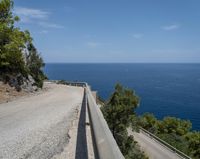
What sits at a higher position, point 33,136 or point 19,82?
point 33,136

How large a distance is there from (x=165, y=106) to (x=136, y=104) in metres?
75.1

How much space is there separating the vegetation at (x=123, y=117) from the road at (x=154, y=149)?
336 cm

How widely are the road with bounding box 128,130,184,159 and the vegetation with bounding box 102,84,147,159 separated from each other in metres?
3.36

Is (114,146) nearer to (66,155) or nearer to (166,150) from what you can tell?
(66,155)

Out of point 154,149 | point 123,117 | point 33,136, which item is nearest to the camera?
point 33,136

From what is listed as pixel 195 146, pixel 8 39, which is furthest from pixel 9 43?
pixel 195 146

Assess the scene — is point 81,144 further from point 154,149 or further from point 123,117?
point 154,149

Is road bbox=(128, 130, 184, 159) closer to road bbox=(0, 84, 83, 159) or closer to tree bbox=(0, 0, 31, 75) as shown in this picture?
tree bbox=(0, 0, 31, 75)

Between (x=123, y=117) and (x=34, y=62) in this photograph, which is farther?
(x=34, y=62)

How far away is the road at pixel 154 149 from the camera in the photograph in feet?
95.6

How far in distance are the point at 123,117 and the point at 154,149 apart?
7453 millimetres

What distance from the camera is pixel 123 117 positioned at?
26234mm

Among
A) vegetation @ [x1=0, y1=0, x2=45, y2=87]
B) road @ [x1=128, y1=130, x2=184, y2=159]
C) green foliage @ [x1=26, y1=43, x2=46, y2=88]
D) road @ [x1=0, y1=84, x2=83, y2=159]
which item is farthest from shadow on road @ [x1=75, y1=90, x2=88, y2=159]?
green foliage @ [x1=26, y1=43, x2=46, y2=88]

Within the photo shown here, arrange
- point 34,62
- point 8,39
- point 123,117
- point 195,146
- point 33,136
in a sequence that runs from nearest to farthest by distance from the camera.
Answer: point 33,136 → point 8,39 → point 123,117 → point 34,62 → point 195,146
